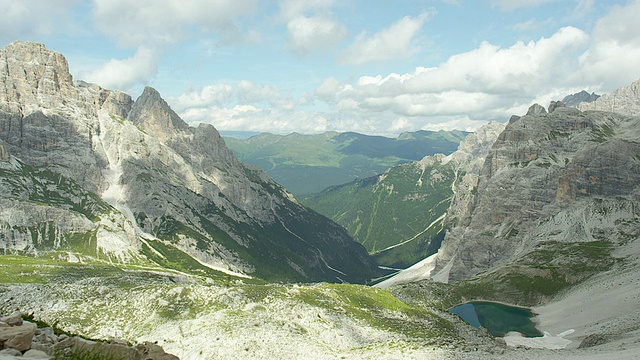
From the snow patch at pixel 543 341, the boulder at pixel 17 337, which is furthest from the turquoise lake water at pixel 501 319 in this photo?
the boulder at pixel 17 337

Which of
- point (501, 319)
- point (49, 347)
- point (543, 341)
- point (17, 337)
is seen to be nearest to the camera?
point (17, 337)

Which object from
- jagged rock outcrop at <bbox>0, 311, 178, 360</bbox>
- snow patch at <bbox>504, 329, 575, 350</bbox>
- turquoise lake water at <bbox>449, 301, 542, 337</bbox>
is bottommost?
turquoise lake water at <bbox>449, 301, 542, 337</bbox>

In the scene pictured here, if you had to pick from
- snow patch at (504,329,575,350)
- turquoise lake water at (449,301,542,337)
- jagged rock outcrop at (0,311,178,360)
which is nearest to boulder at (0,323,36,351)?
jagged rock outcrop at (0,311,178,360)

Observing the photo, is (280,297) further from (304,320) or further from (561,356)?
(561,356)

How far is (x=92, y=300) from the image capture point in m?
103

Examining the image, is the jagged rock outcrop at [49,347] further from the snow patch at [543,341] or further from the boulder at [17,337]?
the snow patch at [543,341]

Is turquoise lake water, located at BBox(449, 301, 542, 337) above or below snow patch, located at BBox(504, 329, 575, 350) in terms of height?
below

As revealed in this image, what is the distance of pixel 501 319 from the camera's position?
189 meters

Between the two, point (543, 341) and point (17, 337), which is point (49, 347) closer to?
point (17, 337)

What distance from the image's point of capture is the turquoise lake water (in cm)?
16777

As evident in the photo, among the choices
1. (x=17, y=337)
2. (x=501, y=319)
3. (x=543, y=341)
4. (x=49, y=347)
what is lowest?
(x=501, y=319)

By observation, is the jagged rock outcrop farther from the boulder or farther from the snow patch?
the snow patch

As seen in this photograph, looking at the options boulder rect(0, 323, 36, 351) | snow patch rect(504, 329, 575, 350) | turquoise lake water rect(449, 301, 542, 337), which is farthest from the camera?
turquoise lake water rect(449, 301, 542, 337)

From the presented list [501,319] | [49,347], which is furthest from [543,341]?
[49,347]
